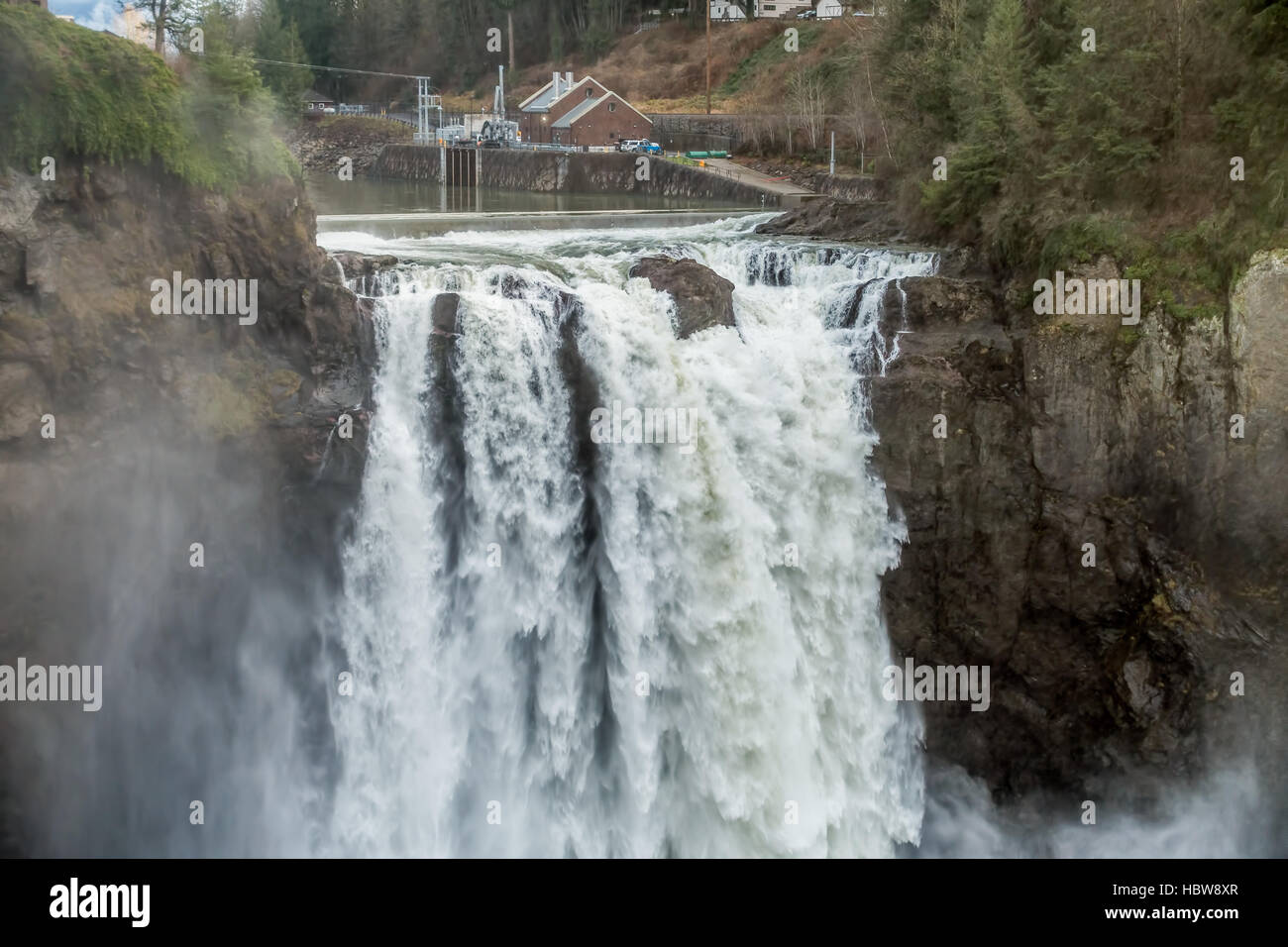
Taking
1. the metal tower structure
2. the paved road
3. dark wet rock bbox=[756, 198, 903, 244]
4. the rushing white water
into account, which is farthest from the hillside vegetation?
the metal tower structure

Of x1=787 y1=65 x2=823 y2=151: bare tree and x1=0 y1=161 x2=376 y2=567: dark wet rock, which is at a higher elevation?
x1=787 y1=65 x2=823 y2=151: bare tree

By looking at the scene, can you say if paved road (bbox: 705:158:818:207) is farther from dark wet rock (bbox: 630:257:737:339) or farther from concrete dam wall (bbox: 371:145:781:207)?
dark wet rock (bbox: 630:257:737:339)

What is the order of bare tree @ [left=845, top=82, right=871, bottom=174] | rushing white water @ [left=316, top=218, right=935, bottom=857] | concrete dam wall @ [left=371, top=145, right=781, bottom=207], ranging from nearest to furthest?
rushing white water @ [left=316, top=218, right=935, bottom=857]
bare tree @ [left=845, top=82, right=871, bottom=174]
concrete dam wall @ [left=371, top=145, right=781, bottom=207]

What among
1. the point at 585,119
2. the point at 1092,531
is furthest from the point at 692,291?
the point at 585,119

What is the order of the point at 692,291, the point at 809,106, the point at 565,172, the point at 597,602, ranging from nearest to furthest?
the point at 597,602 → the point at 692,291 → the point at 809,106 → the point at 565,172

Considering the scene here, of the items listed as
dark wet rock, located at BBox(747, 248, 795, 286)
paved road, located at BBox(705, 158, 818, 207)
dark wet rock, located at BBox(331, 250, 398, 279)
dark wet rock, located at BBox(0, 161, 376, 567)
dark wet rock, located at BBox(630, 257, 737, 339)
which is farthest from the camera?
paved road, located at BBox(705, 158, 818, 207)

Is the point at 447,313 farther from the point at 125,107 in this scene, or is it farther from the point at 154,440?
the point at 125,107
